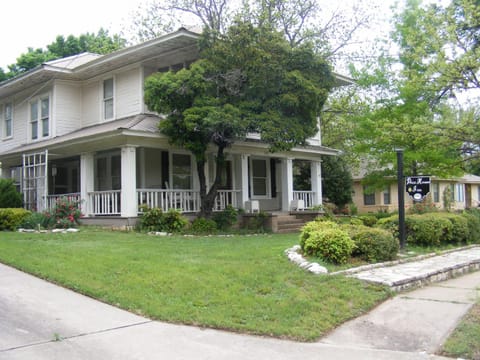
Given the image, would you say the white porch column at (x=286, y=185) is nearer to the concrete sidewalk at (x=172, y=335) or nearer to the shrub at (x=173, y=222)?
the shrub at (x=173, y=222)

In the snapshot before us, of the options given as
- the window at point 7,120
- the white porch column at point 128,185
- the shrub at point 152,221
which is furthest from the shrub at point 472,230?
the window at point 7,120

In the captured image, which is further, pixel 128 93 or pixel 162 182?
pixel 128 93

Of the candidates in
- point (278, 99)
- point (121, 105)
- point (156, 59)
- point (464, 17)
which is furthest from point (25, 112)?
point (464, 17)

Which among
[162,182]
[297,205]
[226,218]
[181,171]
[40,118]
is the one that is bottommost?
[226,218]

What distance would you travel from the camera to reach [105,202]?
15789 mm

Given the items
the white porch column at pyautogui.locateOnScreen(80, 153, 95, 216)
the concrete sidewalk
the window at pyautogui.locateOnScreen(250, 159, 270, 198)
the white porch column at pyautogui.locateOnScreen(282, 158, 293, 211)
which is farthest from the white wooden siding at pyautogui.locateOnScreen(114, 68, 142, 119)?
the concrete sidewalk

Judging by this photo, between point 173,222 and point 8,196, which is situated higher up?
point 8,196

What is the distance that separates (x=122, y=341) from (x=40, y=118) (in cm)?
1699

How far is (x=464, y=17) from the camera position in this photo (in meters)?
15.8

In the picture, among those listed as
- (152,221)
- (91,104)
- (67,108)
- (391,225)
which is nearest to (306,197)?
(152,221)

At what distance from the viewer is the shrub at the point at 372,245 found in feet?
29.9

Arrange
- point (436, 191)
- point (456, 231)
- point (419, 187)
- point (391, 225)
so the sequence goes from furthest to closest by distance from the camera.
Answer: point (436, 191), point (456, 231), point (391, 225), point (419, 187)

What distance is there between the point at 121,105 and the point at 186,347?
14.2m

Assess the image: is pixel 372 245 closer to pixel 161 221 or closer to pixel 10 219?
pixel 161 221
